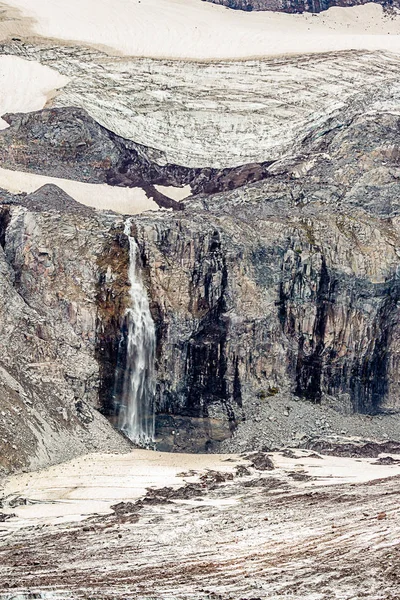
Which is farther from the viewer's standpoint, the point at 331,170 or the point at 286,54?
the point at 286,54

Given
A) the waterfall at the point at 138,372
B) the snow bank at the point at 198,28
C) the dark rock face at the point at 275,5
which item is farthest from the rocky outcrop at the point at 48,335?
the dark rock face at the point at 275,5

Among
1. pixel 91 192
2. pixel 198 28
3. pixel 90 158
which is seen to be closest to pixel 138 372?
pixel 91 192

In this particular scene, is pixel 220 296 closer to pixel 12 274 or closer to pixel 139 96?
pixel 12 274

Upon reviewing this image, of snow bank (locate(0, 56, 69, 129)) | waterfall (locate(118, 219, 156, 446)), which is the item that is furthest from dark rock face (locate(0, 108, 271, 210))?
waterfall (locate(118, 219, 156, 446))

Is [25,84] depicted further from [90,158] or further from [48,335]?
[48,335]

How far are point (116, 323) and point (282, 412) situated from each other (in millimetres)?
9688

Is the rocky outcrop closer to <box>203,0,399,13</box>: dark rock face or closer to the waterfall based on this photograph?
the waterfall

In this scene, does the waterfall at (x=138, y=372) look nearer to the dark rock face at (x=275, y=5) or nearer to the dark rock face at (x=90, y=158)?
the dark rock face at (x=90, y=158)

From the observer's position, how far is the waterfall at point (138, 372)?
1908 inches

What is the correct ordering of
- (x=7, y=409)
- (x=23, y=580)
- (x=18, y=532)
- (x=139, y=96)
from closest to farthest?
1. (x=23, y=580)
2. (x=18, y=532)
3. (x=7, y=409)
4. (x=139, y=96)

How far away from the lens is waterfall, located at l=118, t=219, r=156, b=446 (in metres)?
48.5

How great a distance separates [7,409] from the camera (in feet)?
132

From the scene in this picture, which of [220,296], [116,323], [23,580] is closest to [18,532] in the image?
[23,580]

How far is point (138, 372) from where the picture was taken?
49406mm
